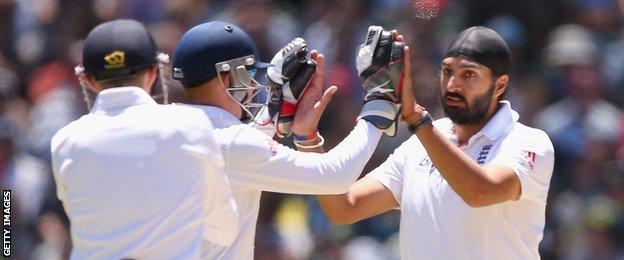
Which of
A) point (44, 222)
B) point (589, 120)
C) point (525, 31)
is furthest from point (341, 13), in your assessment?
point (44, 222)

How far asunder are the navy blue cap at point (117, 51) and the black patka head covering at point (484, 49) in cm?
137

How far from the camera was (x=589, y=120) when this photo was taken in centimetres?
785

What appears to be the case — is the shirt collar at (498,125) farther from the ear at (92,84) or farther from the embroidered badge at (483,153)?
the ear at (92,84)

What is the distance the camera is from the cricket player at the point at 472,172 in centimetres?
510

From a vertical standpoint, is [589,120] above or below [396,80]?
below

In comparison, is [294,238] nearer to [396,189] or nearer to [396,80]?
[396,189]

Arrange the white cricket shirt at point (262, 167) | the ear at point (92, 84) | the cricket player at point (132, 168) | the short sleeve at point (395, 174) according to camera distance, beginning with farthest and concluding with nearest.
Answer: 1. the short sleeve at point (395, 174)
2. the white cricket shirt at point (262, 167)
3. the ear at point (92, 84)
4. the cricket player at point (132, 168)

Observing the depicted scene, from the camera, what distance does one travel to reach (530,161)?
207 inches

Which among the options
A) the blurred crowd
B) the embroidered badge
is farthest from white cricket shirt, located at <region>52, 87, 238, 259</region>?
the blurred crowd

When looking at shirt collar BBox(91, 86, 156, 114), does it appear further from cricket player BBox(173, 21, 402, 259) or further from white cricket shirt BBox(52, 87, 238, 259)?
cricket player BBox(173, 21, 402, 259)

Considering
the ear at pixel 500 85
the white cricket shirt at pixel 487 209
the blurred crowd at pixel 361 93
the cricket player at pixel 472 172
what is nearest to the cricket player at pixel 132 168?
the cricket player at pixel 472 172

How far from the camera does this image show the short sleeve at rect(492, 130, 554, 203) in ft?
17.1

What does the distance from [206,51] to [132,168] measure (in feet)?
2.81

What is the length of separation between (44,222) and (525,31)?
10.0 ft
